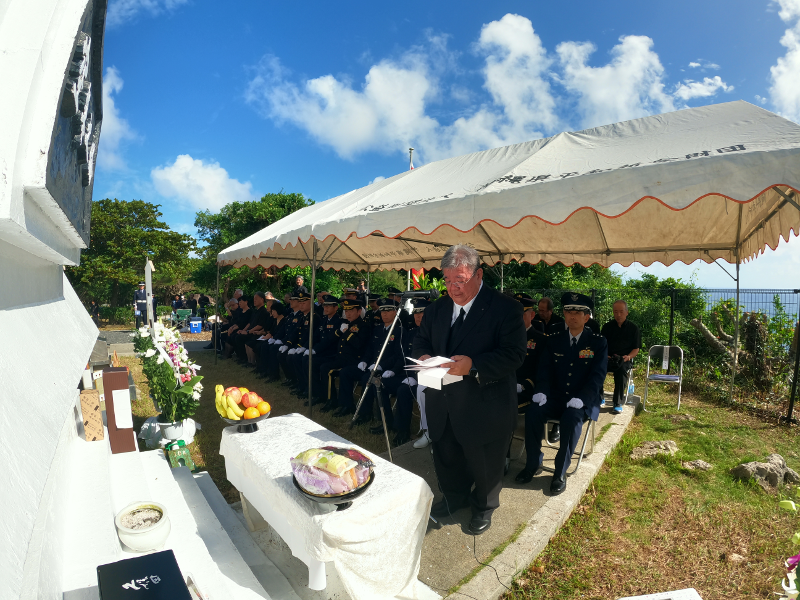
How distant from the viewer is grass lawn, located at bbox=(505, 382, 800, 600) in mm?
2758

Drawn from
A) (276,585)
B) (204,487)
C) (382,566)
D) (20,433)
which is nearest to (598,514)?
(382,566)

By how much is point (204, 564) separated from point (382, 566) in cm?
106

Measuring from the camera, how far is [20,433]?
71 cm

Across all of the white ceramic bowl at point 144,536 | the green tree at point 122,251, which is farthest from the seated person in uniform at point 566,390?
the green tree at point 122,251

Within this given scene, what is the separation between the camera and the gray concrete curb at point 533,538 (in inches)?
103

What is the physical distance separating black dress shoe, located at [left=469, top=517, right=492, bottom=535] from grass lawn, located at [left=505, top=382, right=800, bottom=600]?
0.41 meters

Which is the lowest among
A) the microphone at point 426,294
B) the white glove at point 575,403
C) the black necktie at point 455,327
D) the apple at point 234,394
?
the white glove at point 575,403

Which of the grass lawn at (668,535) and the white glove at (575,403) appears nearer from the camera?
the grass lawn at (668,535)

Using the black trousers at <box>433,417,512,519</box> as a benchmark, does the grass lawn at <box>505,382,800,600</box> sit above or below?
below

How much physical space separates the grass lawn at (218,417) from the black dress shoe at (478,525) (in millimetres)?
1838

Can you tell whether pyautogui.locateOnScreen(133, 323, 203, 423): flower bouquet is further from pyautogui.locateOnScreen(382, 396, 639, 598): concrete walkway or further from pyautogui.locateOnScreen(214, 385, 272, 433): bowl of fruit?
pyautogui.locateOnScreen(382, 396, 639, 598): concrete walkway

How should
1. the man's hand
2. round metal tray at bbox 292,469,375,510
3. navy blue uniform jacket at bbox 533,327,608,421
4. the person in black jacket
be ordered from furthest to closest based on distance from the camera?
1. the person in black jacket
2. navy blue uniform jacket at bbox 533,327,608,421
3. the man's hand
4. round metal tray at bbox 292,469,375,510

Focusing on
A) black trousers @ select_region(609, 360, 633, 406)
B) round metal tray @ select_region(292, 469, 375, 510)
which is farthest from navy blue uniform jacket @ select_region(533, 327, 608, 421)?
round metal tray @ select_region(292, 469, 375, 510)

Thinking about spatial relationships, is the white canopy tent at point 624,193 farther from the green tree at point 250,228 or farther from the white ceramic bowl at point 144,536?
the green tree at point 250,228
